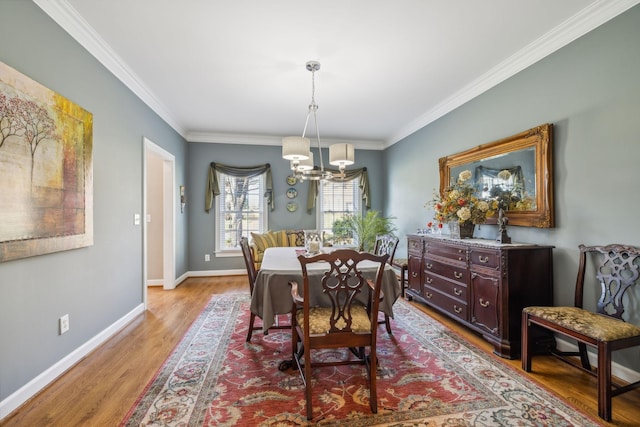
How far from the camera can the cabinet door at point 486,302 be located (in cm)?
258

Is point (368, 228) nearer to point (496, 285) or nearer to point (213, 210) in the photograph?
point (496, 285)

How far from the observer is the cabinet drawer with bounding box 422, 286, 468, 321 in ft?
9.91

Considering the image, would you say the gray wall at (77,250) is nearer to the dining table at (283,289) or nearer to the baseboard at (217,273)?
the dining table at (283,289)

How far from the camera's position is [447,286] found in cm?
323

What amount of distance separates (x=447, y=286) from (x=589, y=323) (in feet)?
4.52

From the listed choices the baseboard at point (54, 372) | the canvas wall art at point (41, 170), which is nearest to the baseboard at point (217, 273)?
the baseboard at point (54, 372)

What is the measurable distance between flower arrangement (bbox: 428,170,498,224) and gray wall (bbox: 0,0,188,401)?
354 cm

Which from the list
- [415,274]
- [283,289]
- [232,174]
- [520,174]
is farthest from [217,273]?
[520,174]

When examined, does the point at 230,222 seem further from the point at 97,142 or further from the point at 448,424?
the point at 448,424

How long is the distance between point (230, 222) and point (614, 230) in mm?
5407

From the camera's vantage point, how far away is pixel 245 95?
3811 millimetres

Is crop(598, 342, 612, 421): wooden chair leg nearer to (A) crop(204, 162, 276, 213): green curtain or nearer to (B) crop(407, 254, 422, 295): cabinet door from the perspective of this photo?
(B) crop(407, 254, 422, 295): cabinet door

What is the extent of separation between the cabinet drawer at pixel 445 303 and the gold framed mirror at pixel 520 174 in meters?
0.97

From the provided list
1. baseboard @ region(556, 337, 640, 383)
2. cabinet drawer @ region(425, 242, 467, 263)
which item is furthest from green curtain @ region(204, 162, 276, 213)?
baseboard @ region(556, 337, 640, 383)
